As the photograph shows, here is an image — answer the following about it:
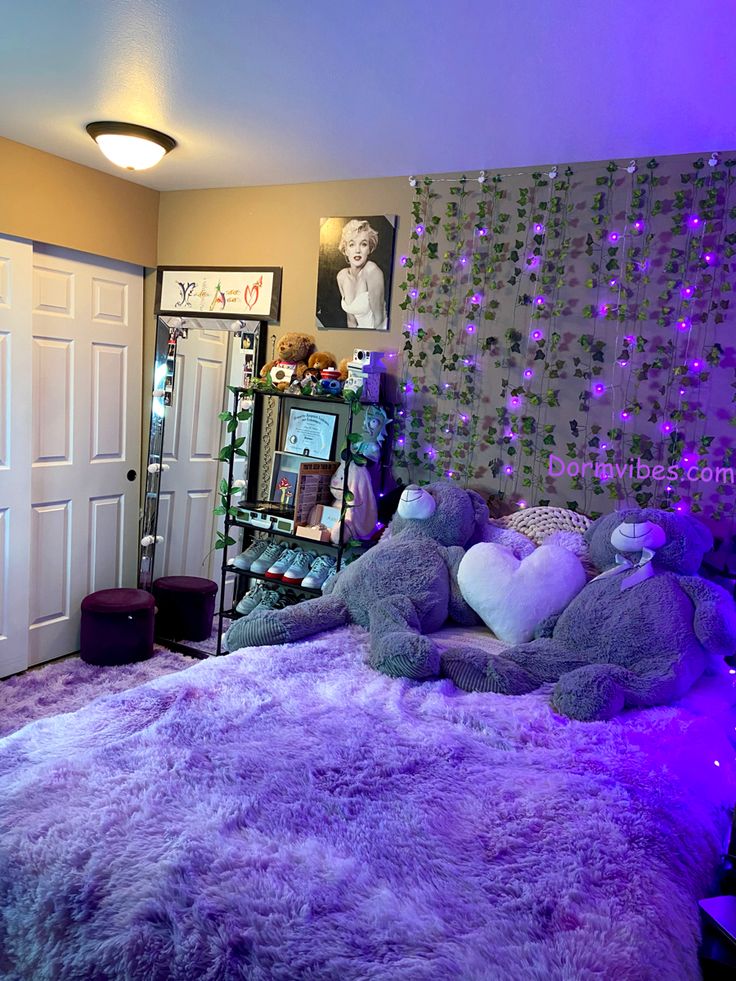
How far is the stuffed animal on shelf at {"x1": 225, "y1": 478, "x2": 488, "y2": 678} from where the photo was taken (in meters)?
2.21

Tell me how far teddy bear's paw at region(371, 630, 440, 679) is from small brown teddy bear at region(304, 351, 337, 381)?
1398mm

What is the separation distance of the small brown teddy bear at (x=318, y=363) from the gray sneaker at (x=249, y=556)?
821 mm

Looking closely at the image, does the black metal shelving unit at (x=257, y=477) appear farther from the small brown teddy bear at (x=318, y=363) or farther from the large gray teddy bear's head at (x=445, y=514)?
the large gray teddy bear's head at (x=445, y=514)

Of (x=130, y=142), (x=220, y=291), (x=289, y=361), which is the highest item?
(x=130, y=142)

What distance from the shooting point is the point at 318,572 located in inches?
123

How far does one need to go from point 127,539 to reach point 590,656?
2.61 m

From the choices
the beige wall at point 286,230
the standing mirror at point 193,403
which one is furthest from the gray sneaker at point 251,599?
the beige wall at point 286,230

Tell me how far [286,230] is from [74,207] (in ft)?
3.24

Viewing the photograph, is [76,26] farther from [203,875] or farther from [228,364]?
[203,875]

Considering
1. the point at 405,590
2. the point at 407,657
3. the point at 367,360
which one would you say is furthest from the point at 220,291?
the point at 407,657

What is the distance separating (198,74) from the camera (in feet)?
7.18

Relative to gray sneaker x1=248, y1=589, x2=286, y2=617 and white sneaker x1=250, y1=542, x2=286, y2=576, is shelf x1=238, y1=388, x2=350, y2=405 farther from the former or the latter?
gray sneaker x1=248, y1=589, x2=286, y2=617

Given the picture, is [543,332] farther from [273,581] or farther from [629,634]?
[273,581]

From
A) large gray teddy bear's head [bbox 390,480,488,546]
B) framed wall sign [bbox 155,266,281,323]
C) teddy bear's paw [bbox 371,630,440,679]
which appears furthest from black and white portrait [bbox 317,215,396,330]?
teddy bear's paw [bbox 371,630,440,679]
